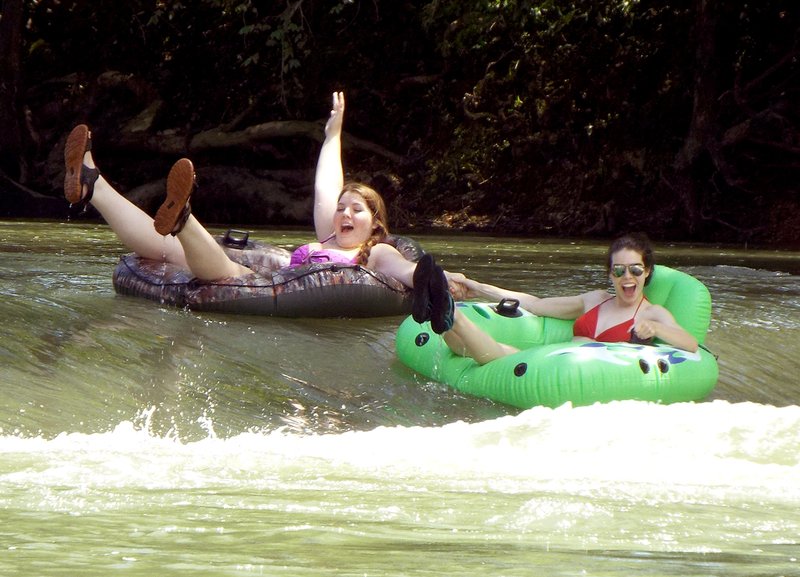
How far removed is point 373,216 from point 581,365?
2.03m

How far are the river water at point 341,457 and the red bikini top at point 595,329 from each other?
0.47 meters

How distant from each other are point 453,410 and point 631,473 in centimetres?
133

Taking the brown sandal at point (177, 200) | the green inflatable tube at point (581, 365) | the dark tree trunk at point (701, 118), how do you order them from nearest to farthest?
the green inflatable tube at point (581, 365) → the brown sandal at point (177, 200) → the dark tree trunk at point (701, 118)

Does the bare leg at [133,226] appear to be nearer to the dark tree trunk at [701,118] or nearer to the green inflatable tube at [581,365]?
the green inflatable tube at [581,365]

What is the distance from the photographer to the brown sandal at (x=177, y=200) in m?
6.07

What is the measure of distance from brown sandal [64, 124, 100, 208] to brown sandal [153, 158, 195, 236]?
803 mm

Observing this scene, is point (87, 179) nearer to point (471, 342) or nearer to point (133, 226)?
point (133, 226)

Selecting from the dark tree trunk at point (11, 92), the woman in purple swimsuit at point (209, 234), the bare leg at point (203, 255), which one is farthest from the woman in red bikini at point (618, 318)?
the dark tree trunk at point (11, 92)

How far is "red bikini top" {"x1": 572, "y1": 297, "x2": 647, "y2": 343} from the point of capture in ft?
19.1

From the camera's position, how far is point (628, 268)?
5.79 metres

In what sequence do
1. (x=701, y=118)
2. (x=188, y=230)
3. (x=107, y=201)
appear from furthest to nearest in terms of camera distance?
(x=701, y=118) < (x=107, y=201) < (x=188, y=230)

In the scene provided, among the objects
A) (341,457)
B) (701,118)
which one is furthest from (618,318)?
(701,118)

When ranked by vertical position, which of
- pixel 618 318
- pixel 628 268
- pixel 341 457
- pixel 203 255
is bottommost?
pixel 341 457

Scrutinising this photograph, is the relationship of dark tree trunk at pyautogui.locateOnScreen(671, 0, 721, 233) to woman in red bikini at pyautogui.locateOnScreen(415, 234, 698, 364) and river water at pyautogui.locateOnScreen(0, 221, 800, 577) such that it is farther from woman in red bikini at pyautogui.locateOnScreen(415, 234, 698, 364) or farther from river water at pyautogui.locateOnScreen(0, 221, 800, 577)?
woman in red bikini at pyautogui.locateOnScreen(415, 234, 698, 364)
